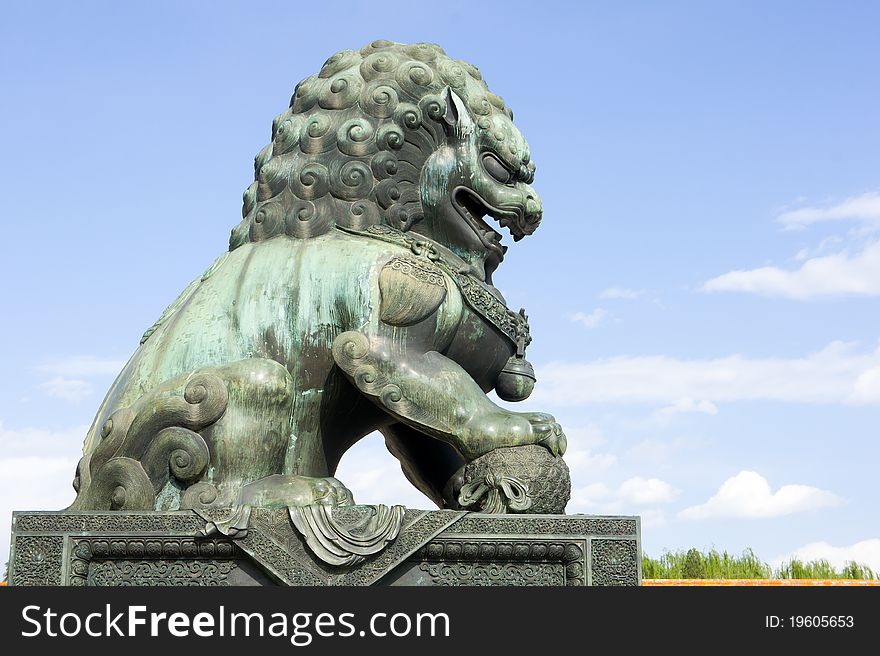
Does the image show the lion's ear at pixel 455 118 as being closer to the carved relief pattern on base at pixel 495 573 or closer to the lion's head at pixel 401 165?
the lion's head at pixel 401 165

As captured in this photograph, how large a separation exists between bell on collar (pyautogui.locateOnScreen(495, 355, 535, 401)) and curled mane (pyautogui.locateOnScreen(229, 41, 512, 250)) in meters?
0.89

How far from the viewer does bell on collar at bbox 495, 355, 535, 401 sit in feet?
20.7

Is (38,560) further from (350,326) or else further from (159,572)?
(350,326)

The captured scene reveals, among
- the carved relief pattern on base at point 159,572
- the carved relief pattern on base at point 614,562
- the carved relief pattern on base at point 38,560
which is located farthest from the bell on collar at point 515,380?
the carved relief pattern on base at point 38,560

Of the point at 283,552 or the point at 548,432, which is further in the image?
the point at 548,432

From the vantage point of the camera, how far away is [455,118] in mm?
6211

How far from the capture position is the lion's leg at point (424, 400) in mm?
5629

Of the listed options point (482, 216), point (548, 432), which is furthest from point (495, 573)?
point (482, 216)

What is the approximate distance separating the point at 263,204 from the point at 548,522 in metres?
2.20

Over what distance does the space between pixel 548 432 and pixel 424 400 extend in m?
0.60

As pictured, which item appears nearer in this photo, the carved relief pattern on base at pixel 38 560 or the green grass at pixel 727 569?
the carved relief pattern on base at pixel 38 560

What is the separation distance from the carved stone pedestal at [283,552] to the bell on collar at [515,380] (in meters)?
0.94

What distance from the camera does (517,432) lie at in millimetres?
5637

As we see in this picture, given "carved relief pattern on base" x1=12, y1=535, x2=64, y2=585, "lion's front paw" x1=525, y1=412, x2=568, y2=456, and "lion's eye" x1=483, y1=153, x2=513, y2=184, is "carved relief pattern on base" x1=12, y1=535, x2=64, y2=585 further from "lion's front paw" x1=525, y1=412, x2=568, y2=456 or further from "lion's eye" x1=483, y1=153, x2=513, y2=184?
"lion's eye" x1=483, y1=153, x2=513, y2=184
